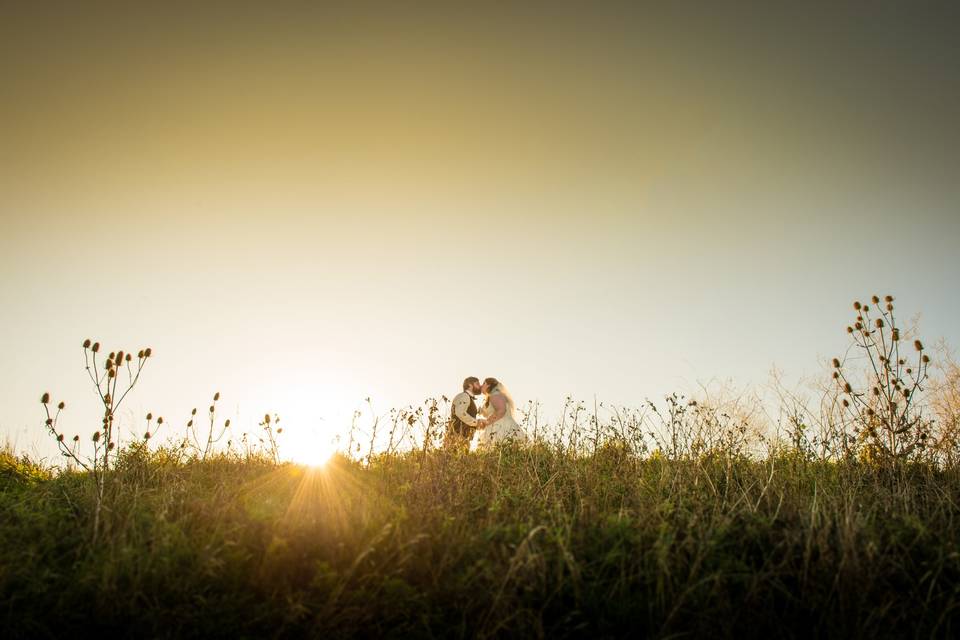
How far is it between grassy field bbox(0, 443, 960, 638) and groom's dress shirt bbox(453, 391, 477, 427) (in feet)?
21.8

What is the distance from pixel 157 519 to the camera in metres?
3.71

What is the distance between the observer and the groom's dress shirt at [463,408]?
11328 millimetres

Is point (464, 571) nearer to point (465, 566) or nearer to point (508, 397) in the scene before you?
point (465, 566)

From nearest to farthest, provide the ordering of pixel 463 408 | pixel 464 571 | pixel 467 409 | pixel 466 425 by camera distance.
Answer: pixel 464 571, pixel 466 425, pixel 463 408, pixel 467 409

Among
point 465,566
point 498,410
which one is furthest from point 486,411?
point 465,566

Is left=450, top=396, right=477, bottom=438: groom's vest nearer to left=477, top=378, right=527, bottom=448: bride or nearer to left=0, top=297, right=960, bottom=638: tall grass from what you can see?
left=477, top=378, right=527, bottom=448: bride

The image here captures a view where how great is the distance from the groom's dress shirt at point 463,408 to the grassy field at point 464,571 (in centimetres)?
664

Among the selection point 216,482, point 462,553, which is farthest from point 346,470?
point 462,553

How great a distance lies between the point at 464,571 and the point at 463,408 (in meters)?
8.04

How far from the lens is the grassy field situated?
10.1 ft

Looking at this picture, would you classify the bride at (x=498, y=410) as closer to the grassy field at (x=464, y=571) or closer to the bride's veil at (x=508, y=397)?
the bride's veil at (x=508, y=397)

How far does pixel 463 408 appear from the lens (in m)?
11.5

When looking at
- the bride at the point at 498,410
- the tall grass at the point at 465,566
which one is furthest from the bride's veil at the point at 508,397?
the tall grass at the point at 465,566

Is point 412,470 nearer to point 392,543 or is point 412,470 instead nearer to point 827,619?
point 392,543
